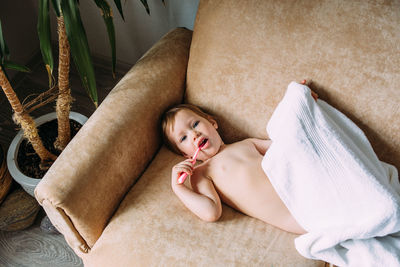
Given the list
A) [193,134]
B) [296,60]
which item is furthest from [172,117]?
[296,60]

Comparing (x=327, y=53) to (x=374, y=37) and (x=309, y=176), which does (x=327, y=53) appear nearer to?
Answer: (x=374, y=37)

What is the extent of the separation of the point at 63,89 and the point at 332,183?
3.17 feet

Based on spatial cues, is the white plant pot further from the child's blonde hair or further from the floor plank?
the child's blonde hair

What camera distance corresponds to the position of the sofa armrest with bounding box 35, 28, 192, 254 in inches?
38.1

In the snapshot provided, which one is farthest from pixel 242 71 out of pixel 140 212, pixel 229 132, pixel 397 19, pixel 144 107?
pixel 140 212

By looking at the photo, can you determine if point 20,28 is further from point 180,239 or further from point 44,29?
point 180,239

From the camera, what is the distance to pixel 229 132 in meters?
1.27

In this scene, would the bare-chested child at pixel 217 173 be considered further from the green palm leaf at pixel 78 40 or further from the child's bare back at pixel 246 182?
the green palm leaf at pixel 78 40

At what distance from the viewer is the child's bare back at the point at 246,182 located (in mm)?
1076

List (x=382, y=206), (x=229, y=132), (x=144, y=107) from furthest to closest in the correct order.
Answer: (x=229, y=132)
(x=144, y=107)
(x=382, y=206)

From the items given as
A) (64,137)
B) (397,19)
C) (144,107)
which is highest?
(397,19)

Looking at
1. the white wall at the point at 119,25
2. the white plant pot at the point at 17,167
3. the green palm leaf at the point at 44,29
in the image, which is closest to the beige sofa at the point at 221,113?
the green palm leaf at the point at 44,29

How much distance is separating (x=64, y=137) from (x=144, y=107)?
458 mm

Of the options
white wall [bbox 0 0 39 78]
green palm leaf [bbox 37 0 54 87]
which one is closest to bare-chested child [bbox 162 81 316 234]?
green palm leaf [bbox 37 0 54 87]
